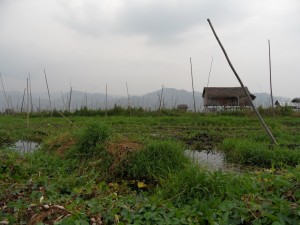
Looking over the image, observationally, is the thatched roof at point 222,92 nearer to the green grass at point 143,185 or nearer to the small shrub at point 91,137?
the green grass at point 143,185

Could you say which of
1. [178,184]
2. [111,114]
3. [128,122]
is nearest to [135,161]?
[178,184]

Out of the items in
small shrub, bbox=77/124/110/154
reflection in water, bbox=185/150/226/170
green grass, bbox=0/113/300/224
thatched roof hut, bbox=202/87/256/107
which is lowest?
reflection in water, bbox=185/150/226/170

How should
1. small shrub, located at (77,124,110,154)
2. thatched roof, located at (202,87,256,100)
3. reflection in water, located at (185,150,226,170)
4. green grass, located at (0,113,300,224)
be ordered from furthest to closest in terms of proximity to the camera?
thatched roof, located at (202,87,256,100) < reflection in water, located at (185,150,226,170) < small shrub, located at (77,124,110,154) < green grass, located at (0,113,300,224)

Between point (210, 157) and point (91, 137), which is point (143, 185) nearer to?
point (91, 137)

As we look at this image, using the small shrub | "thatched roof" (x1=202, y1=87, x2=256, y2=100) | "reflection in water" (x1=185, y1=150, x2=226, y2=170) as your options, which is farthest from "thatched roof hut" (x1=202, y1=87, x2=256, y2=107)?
the small shrub

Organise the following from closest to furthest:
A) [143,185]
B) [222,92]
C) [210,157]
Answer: [143,185] < [210,157] < [222,92]

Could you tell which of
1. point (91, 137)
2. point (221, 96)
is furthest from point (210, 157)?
point (221, 96)

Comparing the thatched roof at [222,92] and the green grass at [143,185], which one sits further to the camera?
the thatched roof at [222,92]

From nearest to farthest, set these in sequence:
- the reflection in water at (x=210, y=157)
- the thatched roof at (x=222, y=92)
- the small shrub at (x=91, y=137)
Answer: the small shrub at (x=91, y=137) → the reflection in water at (x=210, y=157) → the thatched roof at (x=222, y=92)

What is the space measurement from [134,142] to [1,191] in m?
2.88

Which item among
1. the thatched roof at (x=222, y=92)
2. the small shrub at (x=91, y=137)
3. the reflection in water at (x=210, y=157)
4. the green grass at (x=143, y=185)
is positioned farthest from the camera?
the thatched roof at (x=222, y=92)

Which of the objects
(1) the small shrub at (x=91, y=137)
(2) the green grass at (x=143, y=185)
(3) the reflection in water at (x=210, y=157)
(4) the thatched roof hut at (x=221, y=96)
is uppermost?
(4) the thatched roof hut at (x=221, y=96)

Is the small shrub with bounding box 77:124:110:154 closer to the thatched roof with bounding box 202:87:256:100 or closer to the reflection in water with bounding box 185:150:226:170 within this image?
the reflection in water with bounding box 185:150:226:170

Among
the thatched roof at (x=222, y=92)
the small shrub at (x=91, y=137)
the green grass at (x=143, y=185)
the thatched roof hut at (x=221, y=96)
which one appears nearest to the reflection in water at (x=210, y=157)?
the green grass at (x=143, y=185)
